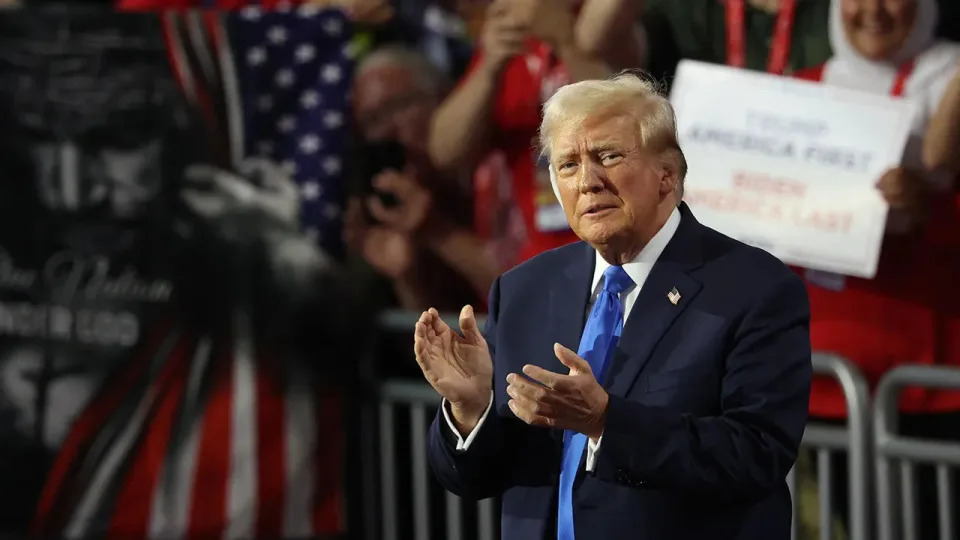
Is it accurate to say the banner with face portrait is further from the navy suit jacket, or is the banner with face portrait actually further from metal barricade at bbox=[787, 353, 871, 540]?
the navy suit jacket

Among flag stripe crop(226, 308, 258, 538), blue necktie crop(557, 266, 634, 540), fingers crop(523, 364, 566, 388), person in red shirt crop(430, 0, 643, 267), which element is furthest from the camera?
flag stripe crop(226, 308, 258, 538)

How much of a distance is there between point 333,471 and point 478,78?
134 centimetres

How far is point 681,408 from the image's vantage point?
2031 millimetres

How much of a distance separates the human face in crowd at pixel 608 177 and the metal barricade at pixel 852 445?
1874 millimetres

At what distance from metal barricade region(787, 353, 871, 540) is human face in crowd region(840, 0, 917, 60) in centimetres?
77

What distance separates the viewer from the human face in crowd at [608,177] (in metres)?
2.03

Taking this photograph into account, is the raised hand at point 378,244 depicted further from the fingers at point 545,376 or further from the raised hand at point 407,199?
the fingers at point 545,376

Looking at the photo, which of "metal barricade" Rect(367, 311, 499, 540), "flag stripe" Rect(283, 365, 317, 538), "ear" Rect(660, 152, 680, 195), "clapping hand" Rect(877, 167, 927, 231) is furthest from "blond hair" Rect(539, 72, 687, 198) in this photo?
"flag stripe" Rect(283, 365, 317, 538)

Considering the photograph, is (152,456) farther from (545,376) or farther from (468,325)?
(545,376)

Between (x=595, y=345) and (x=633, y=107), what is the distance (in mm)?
331

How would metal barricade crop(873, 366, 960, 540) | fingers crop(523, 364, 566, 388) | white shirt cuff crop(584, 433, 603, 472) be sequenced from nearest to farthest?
fingers crop(523, 364, 566, 388) < white shirt cuff crop(584, 433, 603, 472) < metal barricade crop(873, 366, 960, 540)

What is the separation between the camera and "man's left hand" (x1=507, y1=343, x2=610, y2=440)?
189 cm

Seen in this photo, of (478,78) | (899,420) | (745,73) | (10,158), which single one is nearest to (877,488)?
(899,420)

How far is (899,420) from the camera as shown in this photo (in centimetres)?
389
